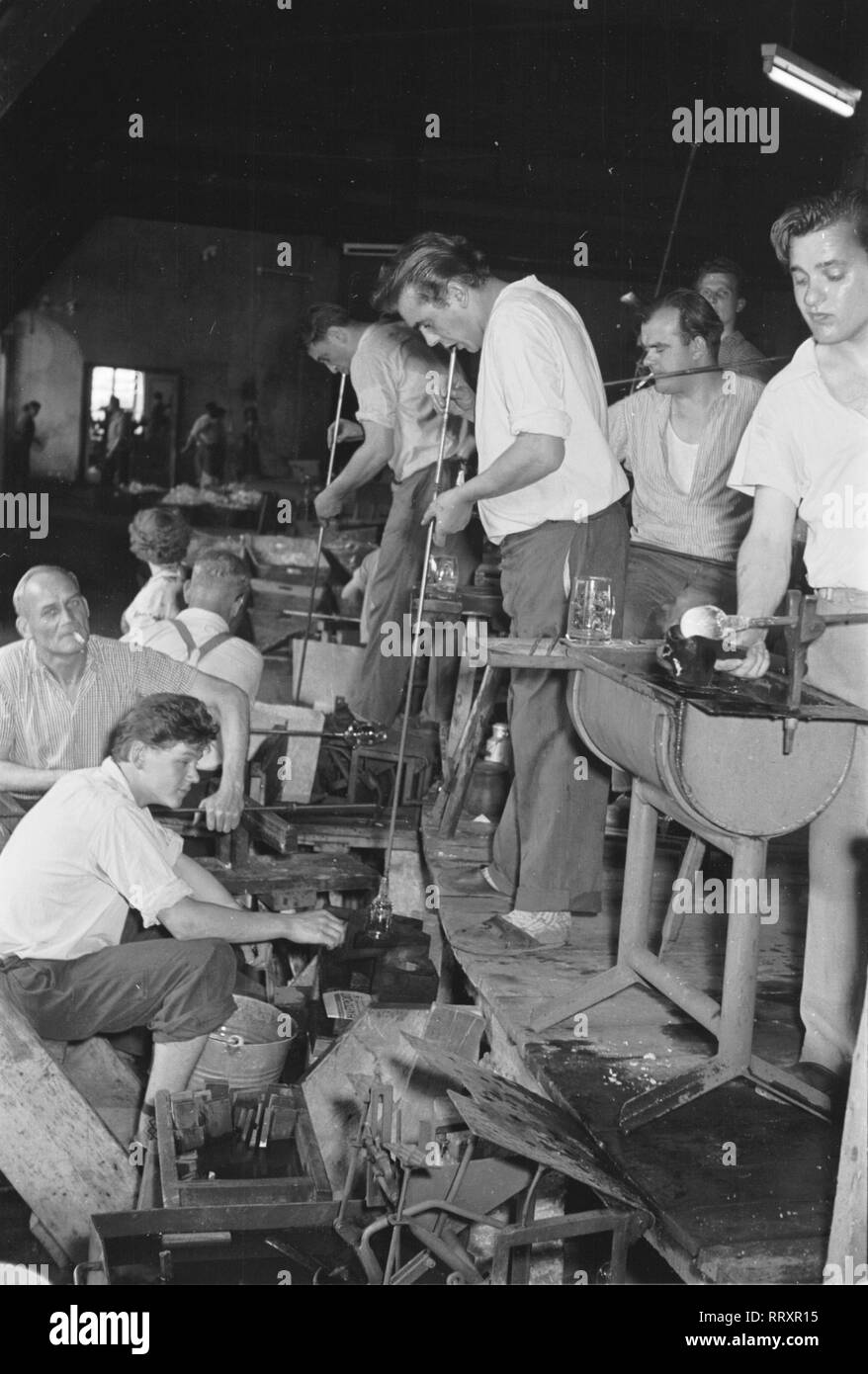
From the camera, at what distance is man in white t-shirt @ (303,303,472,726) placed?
18.9 ft

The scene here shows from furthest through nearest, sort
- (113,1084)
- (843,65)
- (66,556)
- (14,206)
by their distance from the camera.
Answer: (66,556) → (14,206) → (843,65) → (113,1084)

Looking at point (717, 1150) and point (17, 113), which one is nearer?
point (717, 1150)

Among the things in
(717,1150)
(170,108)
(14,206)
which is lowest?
(717,1150)

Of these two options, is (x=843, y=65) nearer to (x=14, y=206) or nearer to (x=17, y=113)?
(x=17, y=113)

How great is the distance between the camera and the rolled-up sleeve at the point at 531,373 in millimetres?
3445

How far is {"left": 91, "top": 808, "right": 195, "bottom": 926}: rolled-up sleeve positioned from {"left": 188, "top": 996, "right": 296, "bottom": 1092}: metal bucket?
47cm

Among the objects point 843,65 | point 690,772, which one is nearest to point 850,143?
point 843,65

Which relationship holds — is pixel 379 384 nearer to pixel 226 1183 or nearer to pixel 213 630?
pixel 213 630

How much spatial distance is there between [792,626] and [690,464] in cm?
215

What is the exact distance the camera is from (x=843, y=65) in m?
5.18

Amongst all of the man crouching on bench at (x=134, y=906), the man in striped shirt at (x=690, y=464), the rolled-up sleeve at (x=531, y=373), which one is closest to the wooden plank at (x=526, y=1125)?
the man crouching on bench at (x=134, y=906)

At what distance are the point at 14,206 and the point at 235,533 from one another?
2828mm

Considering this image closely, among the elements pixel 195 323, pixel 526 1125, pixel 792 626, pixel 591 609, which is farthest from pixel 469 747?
pixel 195 323

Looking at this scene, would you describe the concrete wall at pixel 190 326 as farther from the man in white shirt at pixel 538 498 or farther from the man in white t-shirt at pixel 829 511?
the man in white t-shirt at pixel 829 511
